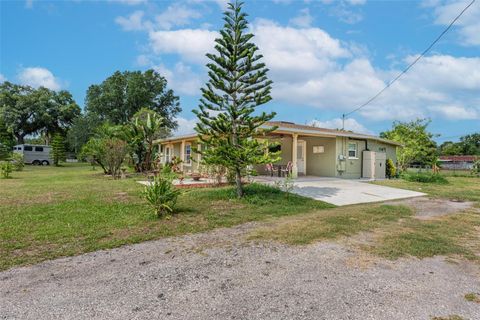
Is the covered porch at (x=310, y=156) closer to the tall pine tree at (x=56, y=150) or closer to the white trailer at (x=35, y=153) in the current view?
the tall pine tree at (x=56, y=150)

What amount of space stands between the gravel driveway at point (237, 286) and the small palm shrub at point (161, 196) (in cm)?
206

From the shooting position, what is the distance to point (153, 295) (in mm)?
2986

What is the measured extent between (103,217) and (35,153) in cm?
3243

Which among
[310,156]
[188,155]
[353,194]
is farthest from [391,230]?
[188,155]

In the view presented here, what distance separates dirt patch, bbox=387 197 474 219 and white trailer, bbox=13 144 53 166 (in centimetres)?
3532

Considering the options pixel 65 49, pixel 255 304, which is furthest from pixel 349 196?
pixel 65 49

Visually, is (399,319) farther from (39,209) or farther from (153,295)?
(39,209)

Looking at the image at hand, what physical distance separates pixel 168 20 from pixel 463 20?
9.96 metres

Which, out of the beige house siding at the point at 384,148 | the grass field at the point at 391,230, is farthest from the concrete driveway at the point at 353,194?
the beige house siding at the point at 384,148

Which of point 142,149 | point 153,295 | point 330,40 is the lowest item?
point 153,295

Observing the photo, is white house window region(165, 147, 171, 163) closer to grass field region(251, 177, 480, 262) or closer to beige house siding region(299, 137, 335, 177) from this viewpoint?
beige house siding region(299, 137, 335, 177)

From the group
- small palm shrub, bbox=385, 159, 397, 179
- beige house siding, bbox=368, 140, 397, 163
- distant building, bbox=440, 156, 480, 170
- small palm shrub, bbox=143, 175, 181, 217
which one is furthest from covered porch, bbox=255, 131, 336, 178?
distant building, bbox=440, 156, 480, 170

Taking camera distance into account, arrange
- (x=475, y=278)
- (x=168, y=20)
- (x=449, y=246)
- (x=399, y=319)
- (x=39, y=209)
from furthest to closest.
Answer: (x=168, y=20) < (x=39, y=209) < (x=449, y=246) < (x=475, y=278) < (x=399, y=319)

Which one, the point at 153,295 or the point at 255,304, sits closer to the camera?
the point at 255,304
